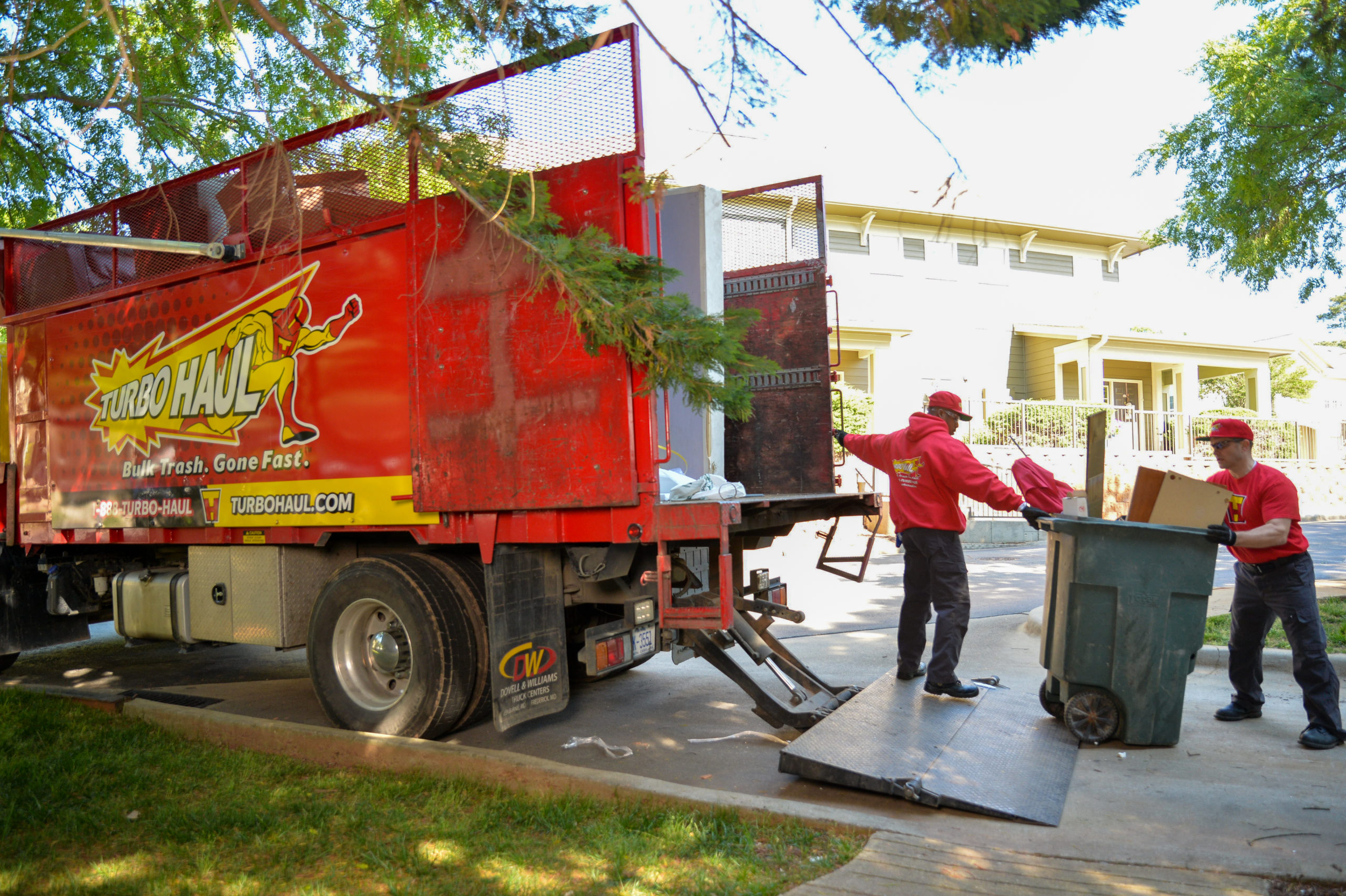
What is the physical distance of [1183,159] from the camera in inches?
365

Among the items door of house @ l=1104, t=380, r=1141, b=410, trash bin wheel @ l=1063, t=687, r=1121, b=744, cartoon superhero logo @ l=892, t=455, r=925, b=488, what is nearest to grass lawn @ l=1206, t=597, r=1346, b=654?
trash bin wheel @ l=1063, t=687, r=1121, b=744

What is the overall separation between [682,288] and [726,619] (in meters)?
2.46

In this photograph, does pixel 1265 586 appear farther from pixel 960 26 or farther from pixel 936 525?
pixel 960 26

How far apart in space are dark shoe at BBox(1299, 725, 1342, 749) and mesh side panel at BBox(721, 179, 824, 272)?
3.73 m

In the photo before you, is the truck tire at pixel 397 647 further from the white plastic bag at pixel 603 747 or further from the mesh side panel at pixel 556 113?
the mesh side panel at pixel 556 113

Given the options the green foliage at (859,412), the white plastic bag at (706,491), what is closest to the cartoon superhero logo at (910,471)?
the white plastic bag at (706,491)

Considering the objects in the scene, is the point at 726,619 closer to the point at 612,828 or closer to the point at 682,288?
the point at 612,828

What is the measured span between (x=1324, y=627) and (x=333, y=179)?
284 inches

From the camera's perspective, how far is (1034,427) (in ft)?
62.6

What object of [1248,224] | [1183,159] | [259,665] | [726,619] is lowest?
[259,665]

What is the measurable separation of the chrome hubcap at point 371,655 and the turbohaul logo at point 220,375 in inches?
41.3

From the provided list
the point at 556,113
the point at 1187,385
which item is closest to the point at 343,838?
the point at 556,113

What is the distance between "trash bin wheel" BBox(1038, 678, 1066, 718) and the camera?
4.94 meters

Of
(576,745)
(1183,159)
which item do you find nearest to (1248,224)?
(1183,159)
